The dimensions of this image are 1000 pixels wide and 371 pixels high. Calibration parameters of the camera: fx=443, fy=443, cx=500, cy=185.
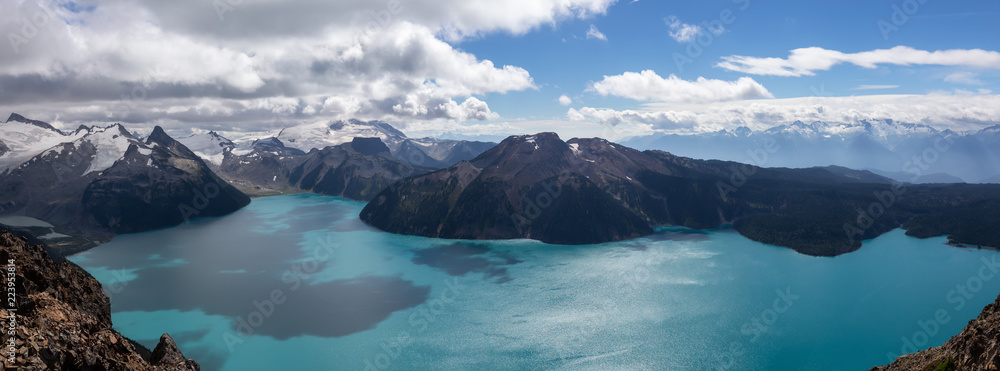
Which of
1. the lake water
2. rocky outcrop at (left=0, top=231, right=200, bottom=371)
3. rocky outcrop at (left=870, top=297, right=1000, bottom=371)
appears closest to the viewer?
rocky outcrop at (left=0, top=231, right=200, bottom=371)

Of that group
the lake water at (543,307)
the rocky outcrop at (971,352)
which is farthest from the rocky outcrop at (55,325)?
the rocky outcrop at (971,352)

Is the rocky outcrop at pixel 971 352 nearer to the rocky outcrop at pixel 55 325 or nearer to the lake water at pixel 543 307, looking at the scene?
the lake water at pixel 543 307

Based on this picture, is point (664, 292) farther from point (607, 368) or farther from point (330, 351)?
point (330, 351)

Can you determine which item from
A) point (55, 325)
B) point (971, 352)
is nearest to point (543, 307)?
point (971, 352)

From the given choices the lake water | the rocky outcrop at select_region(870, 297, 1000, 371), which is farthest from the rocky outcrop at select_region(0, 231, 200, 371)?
the rocky outcrop at select_region(870, 297, 1000, 371)

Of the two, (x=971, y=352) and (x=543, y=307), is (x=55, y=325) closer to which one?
(x=971, y=352)

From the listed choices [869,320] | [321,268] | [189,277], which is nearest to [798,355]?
[869,320]

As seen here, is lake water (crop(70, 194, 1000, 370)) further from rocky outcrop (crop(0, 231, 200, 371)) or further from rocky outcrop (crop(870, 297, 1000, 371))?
rocky outcrop (crop(0, 231, 200, 371))
